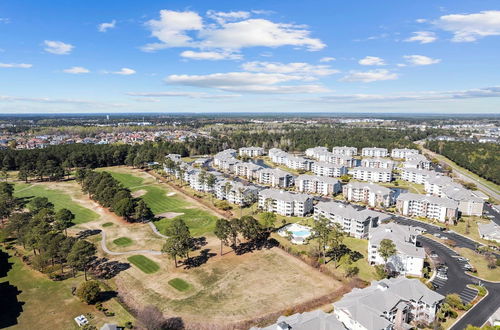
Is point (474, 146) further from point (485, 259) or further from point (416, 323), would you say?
point (416, 323)

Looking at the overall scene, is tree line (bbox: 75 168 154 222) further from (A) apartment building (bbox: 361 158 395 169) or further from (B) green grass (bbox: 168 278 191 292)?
(A) apartment building (bbox: 361 158 395 169)

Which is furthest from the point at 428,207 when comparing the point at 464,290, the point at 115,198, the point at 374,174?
the point at 115,198

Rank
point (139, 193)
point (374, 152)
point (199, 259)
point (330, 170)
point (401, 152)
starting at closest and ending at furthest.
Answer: point (199, 259) → point (139, 193) → point (330, 170) → point (401, 152) → point (374, 152)

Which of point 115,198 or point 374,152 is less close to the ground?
point 374,152

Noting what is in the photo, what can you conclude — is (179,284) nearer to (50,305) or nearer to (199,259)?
(199,259)

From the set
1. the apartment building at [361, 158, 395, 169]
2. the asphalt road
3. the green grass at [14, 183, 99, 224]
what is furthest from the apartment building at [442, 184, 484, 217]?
the green grass at [14, 183, 99, 224]

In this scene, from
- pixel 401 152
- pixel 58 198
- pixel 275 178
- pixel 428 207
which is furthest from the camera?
pixel 401 152

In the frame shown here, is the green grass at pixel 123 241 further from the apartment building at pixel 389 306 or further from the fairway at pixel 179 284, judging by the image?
the apartment building at pixel 389 306
